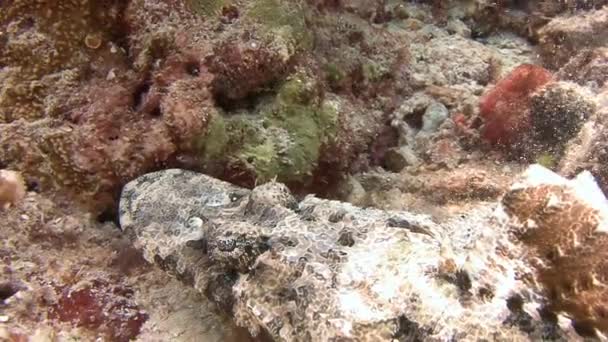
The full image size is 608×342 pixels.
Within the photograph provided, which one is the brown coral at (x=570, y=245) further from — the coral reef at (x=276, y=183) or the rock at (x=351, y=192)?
the rock at (x=351, y=192)

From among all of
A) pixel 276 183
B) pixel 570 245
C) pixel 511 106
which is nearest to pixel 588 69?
pixel 511 106

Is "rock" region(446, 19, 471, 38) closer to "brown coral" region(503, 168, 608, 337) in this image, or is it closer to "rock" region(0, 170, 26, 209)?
"brown coral" region(503, 168, 608, 337)

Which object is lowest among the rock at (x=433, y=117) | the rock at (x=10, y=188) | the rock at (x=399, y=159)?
the rock at (x=399, y=159)

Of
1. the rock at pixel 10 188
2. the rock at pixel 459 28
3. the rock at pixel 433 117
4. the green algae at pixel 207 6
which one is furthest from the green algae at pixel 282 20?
the rock at pixel 459 28

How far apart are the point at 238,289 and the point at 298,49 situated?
1780mm

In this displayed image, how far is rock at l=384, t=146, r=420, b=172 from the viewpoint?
4.12 m

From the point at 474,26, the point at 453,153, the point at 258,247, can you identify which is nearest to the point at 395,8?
the point at 474,26

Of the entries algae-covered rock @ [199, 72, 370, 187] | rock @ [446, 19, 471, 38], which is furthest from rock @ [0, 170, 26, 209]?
rock @ [446, 19, 471, 38]

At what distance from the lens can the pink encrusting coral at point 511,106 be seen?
12.5 ft

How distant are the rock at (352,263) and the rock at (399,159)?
4.06 ft

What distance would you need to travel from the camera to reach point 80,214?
129 inches

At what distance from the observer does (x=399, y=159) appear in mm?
4176

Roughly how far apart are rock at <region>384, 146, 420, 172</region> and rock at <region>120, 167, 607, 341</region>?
1.24 meters

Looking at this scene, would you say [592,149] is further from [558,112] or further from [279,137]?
[279,137]
